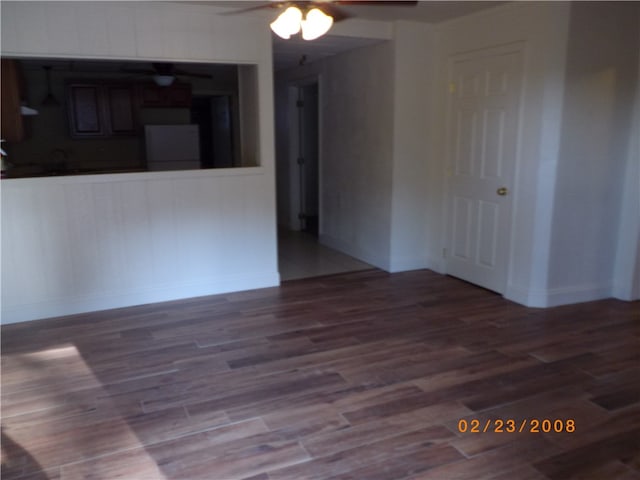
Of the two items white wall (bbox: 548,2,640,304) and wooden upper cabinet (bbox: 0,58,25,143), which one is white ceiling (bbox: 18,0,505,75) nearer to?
white wall (bbox: 548,2,640,304)

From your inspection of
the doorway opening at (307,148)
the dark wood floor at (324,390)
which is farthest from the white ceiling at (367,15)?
the dark wood floor at (324,390)

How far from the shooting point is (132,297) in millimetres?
4352

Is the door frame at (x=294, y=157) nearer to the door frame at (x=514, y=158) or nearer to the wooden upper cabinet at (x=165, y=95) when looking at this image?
the wooden upper cabinet at (x=165, y=95)

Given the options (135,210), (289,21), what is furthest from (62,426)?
(289,21)

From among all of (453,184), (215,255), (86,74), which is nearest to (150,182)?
(215,255)

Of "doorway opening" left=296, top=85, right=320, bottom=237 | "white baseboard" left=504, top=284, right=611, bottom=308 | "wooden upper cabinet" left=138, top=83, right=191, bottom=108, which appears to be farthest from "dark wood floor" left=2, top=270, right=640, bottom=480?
"wooden upper cabinet" left=138, top=83, right=191, bottom=108

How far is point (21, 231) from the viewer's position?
3906 mm

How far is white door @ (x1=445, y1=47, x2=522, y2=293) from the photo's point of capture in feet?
14.0

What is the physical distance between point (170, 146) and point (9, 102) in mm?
3183

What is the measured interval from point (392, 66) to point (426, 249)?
6.06 ft

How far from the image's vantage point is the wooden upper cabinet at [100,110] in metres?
6.89

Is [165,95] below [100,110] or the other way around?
Answer: the other way around

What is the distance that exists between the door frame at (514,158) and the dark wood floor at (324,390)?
0.54 meters

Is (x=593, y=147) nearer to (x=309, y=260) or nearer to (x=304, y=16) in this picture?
(x=304, y=16)
